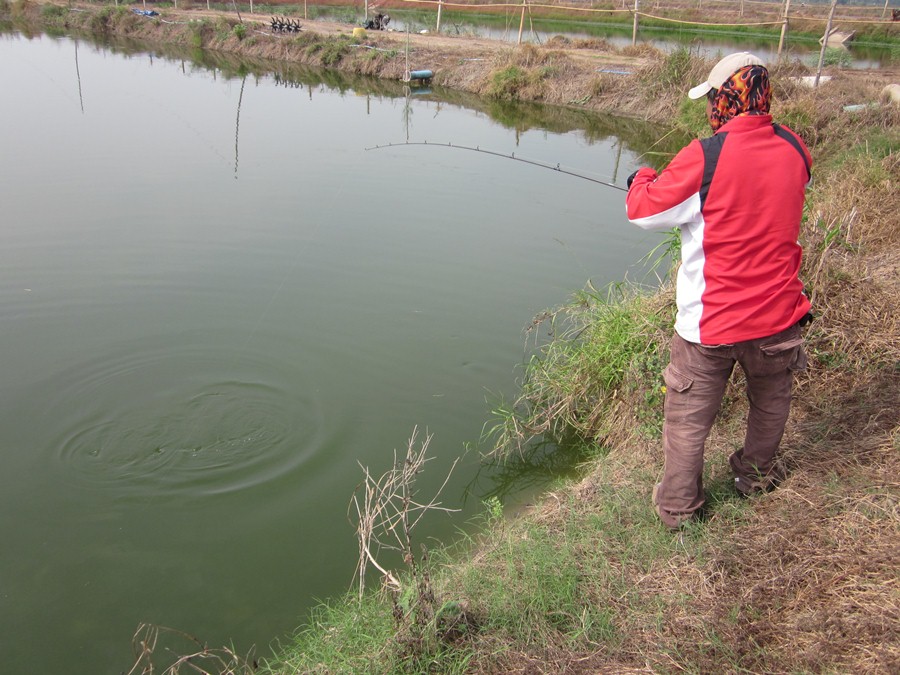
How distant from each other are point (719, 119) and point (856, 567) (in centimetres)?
145

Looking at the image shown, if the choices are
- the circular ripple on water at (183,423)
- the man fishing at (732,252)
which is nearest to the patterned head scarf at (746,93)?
the man fishing at (732,252)

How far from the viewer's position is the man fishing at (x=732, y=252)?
228cm

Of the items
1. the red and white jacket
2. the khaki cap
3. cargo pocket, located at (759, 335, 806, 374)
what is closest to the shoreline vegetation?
cargo pocket, located at (759, 335, 806, 374)

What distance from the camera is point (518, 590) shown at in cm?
251

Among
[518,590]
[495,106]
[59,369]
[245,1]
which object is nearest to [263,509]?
[518,590]

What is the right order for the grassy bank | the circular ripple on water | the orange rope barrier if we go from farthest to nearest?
the orange rope barrier
the circular ripple on water
the grassy bank

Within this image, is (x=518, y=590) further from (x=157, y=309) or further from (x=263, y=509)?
(x=157, y=309)

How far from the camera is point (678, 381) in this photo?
2.54 m

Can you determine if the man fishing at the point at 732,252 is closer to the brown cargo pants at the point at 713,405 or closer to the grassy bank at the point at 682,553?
the brown cargo pants at the point at 713,405

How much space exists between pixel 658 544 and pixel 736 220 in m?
1.16

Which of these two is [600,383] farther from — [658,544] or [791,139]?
[791,139]

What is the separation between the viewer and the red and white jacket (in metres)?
2.27

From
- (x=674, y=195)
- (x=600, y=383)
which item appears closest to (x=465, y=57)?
(x=600, y=383)

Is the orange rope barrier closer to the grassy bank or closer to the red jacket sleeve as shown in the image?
the grassy bank
